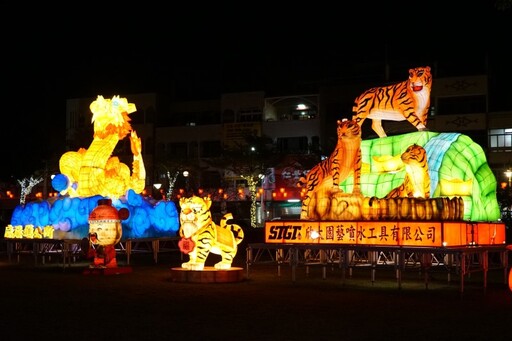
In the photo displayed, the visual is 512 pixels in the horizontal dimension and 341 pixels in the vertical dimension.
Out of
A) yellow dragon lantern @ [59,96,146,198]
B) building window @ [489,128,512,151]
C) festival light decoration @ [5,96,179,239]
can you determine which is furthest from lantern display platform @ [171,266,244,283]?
building window @ [489,128,512,151]

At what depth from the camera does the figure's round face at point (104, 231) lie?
22.8 metres

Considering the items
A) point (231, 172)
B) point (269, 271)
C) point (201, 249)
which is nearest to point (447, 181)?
point (269, 271)

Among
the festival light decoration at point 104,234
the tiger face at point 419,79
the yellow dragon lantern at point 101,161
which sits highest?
the tiger face at point 419,79

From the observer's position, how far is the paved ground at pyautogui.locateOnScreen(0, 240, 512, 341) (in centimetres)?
1138

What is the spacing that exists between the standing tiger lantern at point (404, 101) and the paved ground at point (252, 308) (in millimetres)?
5296

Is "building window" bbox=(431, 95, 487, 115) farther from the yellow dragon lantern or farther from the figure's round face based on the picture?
the figure's round face

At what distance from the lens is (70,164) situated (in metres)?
29.8

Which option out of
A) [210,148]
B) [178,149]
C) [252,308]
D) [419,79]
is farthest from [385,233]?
[178,149]

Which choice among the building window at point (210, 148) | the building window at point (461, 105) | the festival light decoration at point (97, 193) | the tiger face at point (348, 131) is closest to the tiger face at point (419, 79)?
the tiger face at point (348, 131)

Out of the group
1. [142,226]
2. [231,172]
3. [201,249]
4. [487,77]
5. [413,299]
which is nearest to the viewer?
[413,299]

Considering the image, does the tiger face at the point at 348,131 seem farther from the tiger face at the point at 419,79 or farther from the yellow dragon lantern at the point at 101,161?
the yellow dragon lantern at the point at 101,161

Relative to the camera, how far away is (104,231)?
22.8 metres

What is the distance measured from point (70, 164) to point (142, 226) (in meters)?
3.87

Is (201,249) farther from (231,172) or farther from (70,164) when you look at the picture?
(231,172)
